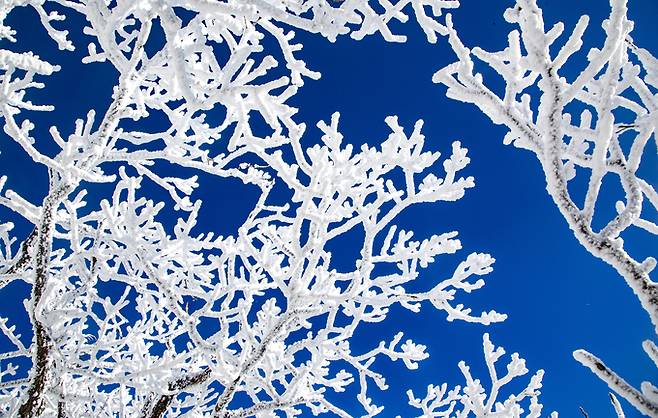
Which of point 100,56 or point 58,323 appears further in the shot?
point 58,323

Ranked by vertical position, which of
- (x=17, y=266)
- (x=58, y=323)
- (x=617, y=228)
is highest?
(x=17, y=266)

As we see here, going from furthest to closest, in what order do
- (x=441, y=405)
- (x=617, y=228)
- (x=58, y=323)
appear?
(x=441, y=405) < (x=58, y=323) < (x=617, y=228)

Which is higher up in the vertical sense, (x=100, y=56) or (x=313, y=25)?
(x=100, y=56)

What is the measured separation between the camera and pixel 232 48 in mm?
3023

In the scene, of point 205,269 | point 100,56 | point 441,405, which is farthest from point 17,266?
point 441,405

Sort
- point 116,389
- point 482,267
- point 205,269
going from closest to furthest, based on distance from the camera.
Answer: point 482,267 → point 205,269 → point 116,389

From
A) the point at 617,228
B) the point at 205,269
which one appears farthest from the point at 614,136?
the point at 205,269

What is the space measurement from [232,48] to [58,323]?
2.77 m

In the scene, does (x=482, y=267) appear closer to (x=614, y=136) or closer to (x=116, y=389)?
(x=614, y=136)

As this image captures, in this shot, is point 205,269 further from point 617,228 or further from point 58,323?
point 617,228

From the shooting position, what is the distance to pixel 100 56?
125 inches

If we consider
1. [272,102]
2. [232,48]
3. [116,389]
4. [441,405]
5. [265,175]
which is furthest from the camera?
[116,389]

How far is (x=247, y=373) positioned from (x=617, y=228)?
10.3 feet

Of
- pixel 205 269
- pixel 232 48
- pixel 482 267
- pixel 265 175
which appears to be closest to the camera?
pixel 232 48
